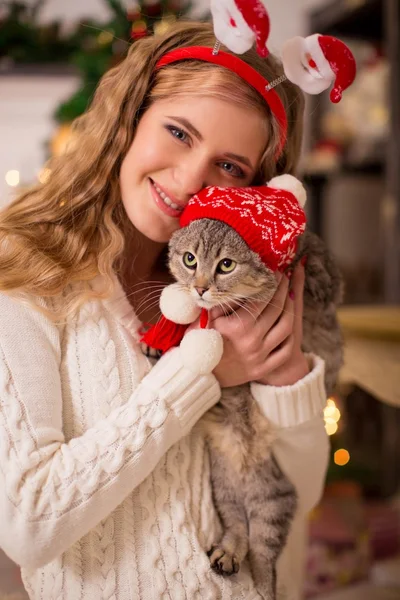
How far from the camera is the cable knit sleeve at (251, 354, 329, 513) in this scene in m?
1.08

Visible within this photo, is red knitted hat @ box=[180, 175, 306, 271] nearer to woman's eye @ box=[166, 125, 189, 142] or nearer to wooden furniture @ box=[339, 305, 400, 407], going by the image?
woman's eye @ box=[166, 125, 189, 142]

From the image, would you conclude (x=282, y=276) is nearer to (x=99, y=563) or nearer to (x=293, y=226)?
(x=293, y=226)

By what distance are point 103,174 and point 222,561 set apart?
2.38 feet

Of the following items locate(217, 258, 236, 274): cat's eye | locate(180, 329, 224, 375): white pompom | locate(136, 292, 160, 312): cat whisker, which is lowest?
locate(136, 292, 160, 312): cat whisker

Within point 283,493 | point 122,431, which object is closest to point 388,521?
point 283,493

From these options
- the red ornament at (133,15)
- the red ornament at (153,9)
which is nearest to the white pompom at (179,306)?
the red ornament at (133,15)

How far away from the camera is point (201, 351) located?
3.19 ft

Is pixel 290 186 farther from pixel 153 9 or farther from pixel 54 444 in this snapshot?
pixel 153 9

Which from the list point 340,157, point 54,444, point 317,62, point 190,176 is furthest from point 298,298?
point 340,157

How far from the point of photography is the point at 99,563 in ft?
3.16

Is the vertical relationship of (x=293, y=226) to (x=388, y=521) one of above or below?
above

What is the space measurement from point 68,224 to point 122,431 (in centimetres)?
41

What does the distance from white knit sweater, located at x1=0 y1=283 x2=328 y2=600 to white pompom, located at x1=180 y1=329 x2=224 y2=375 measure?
0.02 meters

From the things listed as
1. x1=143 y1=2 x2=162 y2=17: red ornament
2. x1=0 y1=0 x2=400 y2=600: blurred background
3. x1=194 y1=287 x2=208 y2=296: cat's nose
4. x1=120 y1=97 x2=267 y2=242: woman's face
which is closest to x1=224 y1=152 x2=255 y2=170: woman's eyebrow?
x1=120 y1=97 x2=267 y2=242: woman's face
